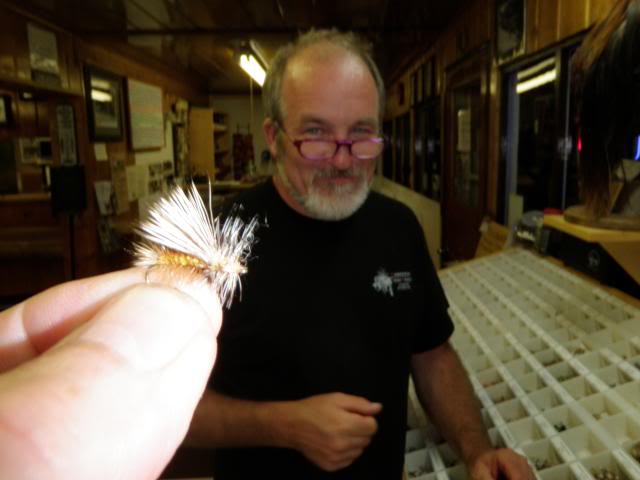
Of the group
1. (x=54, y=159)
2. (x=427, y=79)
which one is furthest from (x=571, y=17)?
(x=54, y=159)

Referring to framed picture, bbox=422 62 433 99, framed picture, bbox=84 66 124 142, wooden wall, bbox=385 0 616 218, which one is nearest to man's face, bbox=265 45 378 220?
wooden wall, bbox=385 0 616 218

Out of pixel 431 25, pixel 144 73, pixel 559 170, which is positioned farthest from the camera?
pixel 144 73

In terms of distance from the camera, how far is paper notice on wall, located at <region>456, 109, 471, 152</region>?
3613 mm

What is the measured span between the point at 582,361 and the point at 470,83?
2962 millimetres

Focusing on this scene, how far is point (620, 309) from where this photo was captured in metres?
1.06

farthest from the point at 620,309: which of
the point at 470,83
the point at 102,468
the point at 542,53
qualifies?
the point at 470,83

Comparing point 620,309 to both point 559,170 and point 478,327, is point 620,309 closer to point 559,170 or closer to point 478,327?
point 478,327

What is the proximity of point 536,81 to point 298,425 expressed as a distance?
7.32ft

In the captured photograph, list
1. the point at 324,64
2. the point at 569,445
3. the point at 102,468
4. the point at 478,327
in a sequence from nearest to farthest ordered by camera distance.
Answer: the point at 102,468, the point at 569,445, the point at 324,64, the point at 478,327

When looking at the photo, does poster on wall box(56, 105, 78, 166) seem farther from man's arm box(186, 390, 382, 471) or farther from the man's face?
man's arm box(186, 390, 382, 471)

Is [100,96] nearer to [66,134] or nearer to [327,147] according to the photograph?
[66,134]

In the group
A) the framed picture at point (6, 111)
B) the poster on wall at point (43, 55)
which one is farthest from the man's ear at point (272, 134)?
the framed picture at point (6, 111)

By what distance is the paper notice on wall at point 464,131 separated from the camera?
3.61 metres

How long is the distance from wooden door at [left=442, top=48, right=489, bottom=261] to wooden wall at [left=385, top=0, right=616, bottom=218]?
0.09 metres
